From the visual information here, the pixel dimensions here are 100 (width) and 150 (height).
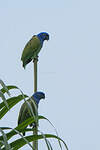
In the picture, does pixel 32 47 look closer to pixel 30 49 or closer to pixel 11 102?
pixel 30 49

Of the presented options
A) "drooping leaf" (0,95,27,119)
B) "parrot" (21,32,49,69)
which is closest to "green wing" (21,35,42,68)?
"parrot" (21,32,49,69)

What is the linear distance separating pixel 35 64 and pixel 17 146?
1530 mm

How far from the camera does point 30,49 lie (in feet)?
30.3

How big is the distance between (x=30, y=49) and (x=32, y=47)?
0.08 m

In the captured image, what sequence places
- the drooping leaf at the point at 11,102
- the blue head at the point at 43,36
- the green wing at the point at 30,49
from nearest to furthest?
the drooping leaf at the point at 11,102 < the green wing at the point at 30,49 < the blue head at the point at 43,36

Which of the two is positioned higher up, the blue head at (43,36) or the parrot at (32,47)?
the blue head at (43,36)

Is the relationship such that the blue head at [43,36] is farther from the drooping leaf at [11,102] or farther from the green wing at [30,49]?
the drooping leaf at [11,102]

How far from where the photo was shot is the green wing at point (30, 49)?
894 cm

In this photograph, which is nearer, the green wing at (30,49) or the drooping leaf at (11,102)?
the drooping leaf at (11,102)

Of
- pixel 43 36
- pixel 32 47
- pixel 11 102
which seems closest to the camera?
pixel 11 102

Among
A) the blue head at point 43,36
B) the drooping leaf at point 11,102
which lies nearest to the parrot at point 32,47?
the blue head at point 43,36

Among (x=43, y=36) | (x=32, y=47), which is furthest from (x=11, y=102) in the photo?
(x=43, y=36)

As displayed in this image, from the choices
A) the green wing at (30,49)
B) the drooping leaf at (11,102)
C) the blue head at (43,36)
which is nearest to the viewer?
the drooping leaf at (11,102)

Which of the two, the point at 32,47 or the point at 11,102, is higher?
the point at 32,47
